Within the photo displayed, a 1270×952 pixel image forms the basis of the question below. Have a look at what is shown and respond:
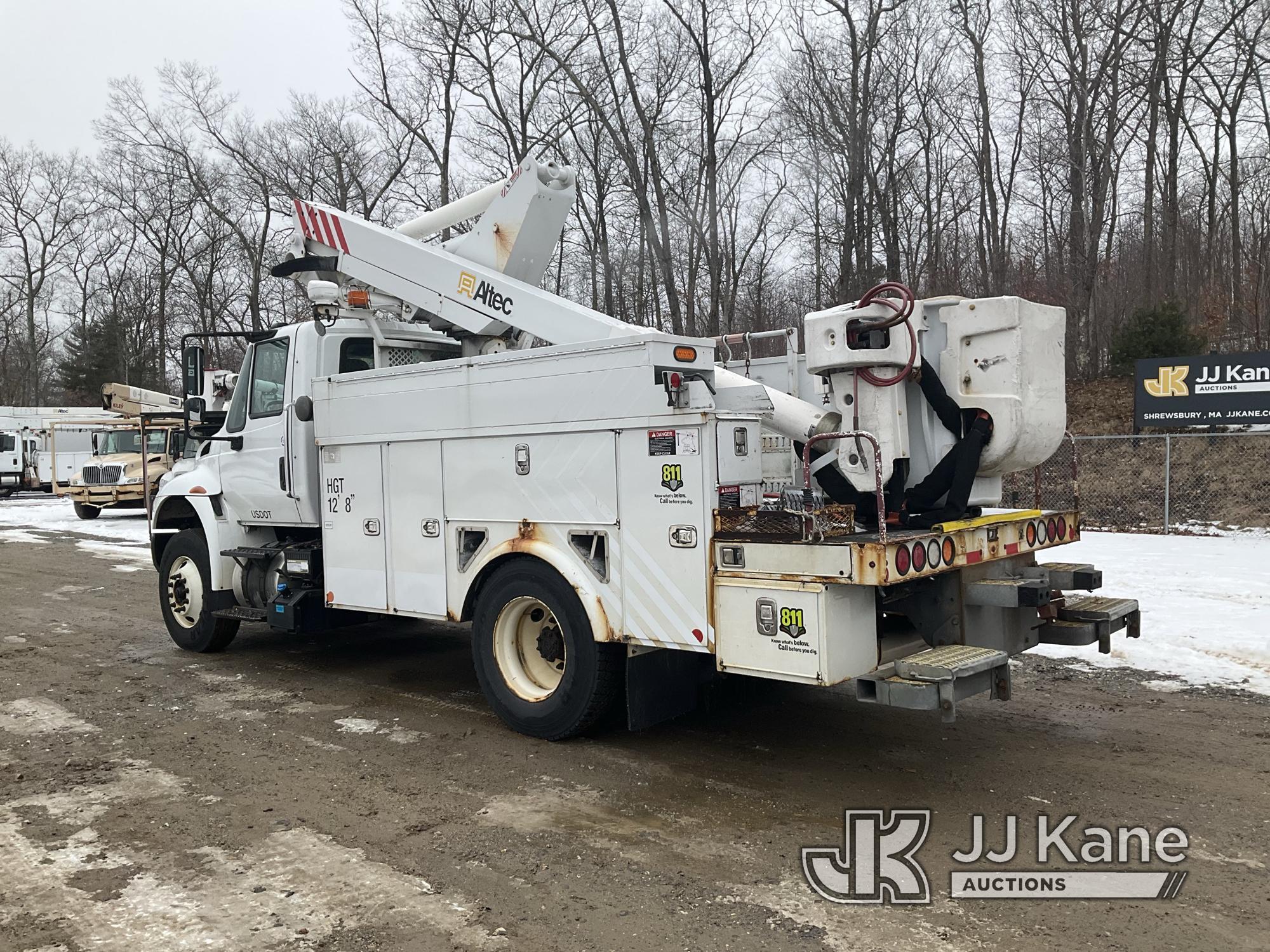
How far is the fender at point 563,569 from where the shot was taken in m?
5.55

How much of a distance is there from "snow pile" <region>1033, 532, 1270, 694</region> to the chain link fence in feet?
4.74

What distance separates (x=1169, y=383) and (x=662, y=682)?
14970 mm

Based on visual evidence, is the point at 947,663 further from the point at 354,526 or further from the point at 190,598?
the point at 190,598

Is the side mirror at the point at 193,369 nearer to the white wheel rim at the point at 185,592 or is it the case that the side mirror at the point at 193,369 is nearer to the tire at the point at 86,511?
the white wheel rim at the point at 185,592

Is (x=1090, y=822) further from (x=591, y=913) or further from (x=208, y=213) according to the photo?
(x=208, y=213)

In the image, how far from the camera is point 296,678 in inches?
314

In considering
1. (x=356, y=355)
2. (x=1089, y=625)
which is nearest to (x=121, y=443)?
(x=356, y=355)

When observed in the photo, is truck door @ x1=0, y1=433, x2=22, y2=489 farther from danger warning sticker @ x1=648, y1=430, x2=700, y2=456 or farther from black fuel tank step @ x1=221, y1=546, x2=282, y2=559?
danger warning sticker @ x1=648, y1=430, x2=700, y2=456

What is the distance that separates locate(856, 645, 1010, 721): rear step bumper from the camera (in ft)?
14.6

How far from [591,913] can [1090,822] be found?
8.16 feet

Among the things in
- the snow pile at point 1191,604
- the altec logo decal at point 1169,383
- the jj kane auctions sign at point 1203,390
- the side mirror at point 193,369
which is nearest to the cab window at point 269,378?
the side mirror at point 193,369

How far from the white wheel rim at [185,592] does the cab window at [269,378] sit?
1.72 meters

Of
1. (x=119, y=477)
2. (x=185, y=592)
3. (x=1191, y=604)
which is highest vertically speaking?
(x=119, y=477)

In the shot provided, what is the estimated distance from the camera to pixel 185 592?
29.1 feet
